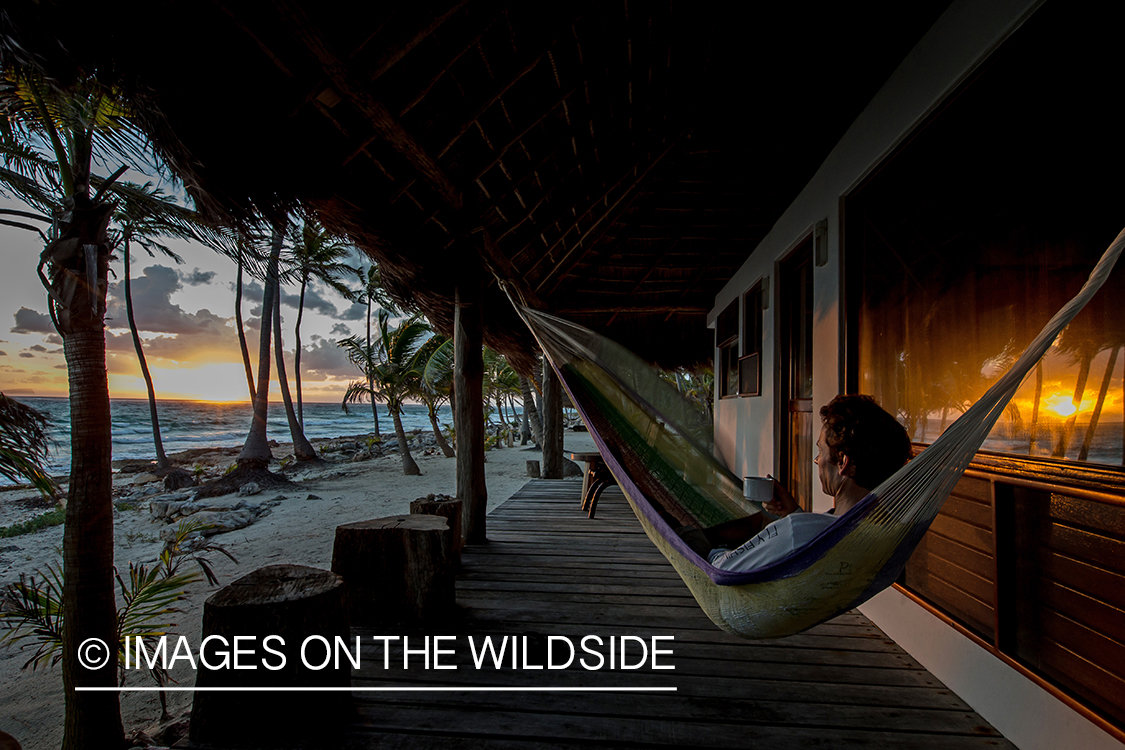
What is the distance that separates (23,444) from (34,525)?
6321mm

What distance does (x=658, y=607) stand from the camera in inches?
83.8

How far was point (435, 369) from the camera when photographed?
7.98 meters

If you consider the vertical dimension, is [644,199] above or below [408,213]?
above

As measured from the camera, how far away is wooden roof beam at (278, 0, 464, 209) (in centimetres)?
146

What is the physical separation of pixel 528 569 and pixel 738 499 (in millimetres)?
1152

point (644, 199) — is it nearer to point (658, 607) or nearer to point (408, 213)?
point (408, 213)

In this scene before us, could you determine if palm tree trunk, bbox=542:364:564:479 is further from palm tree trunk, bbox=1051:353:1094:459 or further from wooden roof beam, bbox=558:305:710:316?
palm tree trunk, bbox=1051:353:1094:459

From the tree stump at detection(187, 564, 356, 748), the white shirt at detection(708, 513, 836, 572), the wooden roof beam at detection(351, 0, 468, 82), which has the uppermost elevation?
the wooden roof beam at detection(351, 0, 468, 82)

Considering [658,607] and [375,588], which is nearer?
[375,588]

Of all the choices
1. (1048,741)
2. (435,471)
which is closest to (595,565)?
(1048,741)

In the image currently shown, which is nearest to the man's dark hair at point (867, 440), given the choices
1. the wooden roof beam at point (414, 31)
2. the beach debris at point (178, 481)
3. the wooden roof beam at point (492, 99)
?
the wooden roof beam at point (414, 31)

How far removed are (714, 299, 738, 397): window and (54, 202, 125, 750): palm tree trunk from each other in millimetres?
4346

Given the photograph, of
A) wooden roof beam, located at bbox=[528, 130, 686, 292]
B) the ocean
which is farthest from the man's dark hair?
the ocean

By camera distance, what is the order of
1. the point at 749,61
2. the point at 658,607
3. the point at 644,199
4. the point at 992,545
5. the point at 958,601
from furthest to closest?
the point at 644,199, the point at 749,61, the point at 658,607, the point at 958,601, the point at 992,545
